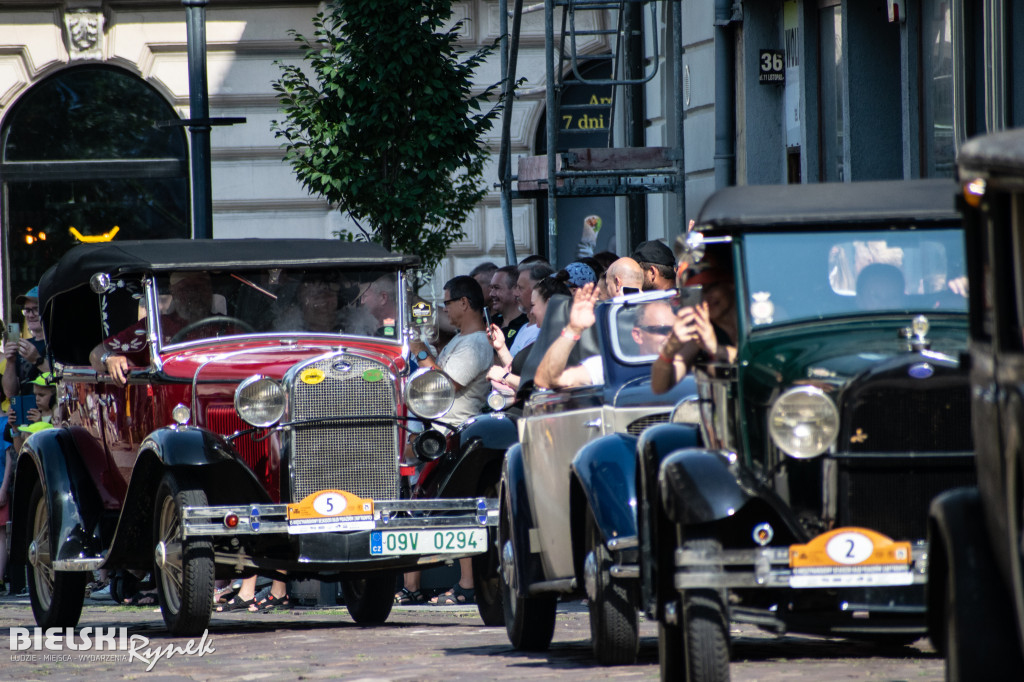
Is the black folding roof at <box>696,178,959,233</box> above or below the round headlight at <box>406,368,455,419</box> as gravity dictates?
above

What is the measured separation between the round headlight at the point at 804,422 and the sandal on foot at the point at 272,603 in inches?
247

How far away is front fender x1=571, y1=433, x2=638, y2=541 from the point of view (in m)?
7.63

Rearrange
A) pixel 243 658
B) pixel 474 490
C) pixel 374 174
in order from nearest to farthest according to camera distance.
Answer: pixel 243 658
pixel 474 490
pixel 374 174

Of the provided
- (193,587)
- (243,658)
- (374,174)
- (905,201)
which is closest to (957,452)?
(905,201)

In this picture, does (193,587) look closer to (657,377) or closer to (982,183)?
(657,377)

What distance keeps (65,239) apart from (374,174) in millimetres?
8240

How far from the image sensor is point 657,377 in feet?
Answer: 24.7

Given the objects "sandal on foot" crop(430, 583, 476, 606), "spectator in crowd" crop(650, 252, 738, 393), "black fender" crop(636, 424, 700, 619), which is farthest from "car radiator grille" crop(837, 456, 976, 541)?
"sandal on foot" crop(430, 583, 476, 606)

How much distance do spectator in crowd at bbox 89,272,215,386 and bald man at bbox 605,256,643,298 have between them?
239 centimetres

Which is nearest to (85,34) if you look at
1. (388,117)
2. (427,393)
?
(388,117)

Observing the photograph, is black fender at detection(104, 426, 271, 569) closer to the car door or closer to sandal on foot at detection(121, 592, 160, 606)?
the car door

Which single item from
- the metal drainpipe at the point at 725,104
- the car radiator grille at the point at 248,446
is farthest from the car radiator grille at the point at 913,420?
the metal drainpipe at the point at 725,104

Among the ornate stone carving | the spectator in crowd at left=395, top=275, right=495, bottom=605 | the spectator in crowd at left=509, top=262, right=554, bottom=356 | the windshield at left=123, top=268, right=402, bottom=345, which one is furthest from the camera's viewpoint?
the ornate stone carving

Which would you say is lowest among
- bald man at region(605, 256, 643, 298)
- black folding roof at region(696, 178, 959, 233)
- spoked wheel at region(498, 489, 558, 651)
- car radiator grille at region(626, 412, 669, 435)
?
spoked wheel at region(498, 489, 558, 651)
